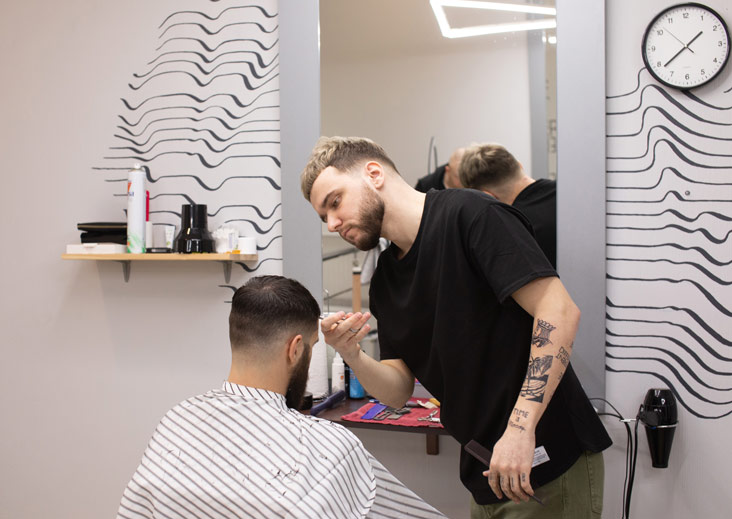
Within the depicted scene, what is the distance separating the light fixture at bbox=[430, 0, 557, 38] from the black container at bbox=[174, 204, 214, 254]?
3.91 ft

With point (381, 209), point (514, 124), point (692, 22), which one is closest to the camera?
point (381, 209)

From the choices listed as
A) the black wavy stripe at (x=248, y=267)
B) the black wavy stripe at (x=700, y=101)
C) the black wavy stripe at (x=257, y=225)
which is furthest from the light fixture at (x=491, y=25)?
the black wavy stripe at (x=248, y=267)

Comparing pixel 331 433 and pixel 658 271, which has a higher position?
pixel 658 271

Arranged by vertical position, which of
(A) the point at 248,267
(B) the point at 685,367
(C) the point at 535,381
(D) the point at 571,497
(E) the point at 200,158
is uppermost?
(E) the point at 200,158

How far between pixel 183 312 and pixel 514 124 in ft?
5.17

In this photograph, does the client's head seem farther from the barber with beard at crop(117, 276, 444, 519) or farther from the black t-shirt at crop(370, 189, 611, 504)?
the black t-shirt at crop(370, 189, 611, 504)

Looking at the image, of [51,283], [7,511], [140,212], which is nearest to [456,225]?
[140,212]

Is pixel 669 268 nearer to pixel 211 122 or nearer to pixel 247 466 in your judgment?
pixel 247 466

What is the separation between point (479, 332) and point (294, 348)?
472mm

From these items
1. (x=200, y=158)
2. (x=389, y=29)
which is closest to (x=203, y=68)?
(x=200, y=158)

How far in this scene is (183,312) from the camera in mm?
2604

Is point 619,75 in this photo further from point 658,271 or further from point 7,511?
point 7,511

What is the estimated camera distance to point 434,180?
2309 millimetres

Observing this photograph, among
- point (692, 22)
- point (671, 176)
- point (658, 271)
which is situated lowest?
point (658, 271)
